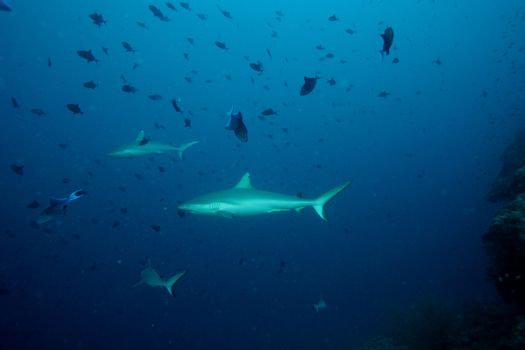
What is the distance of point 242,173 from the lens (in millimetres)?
49625

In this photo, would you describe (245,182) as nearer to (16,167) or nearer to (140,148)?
(140,148)

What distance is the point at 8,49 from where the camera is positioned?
355 feet

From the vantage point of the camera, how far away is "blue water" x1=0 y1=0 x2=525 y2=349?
31.6 meters

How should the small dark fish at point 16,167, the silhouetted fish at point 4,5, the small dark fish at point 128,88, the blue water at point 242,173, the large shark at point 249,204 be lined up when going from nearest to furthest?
the silhouetted fish at point 4,5 → the large shark at point 249,204 → the small dark fish at point 16,167 → the small dark fish at point 128,88 → the blue water at point 242,173

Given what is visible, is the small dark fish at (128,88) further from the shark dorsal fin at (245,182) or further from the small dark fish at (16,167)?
the shark dorsal fin at (245,182)

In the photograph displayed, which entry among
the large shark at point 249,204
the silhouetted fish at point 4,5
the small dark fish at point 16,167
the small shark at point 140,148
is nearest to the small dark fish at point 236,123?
the silhouetted fish at point 4,5

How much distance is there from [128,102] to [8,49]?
53.6m

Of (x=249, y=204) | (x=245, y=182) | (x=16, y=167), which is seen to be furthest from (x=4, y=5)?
(x=16, y=167)

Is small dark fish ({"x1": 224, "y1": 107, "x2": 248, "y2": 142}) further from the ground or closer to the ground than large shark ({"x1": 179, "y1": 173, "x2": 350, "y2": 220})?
further from the ground

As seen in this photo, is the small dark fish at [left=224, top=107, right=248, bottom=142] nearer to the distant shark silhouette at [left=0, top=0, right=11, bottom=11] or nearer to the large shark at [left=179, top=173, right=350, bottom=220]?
the distant shark silhouette at [left=0, top=0, right=11, bottom=11]

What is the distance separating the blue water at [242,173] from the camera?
104 ft

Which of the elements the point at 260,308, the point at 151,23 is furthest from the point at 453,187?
the point at 151,23

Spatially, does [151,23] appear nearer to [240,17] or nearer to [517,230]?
[240,17]

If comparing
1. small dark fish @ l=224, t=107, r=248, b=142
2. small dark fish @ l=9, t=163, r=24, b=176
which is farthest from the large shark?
small dark fish @ l=9, t=163, r=24, b=176
